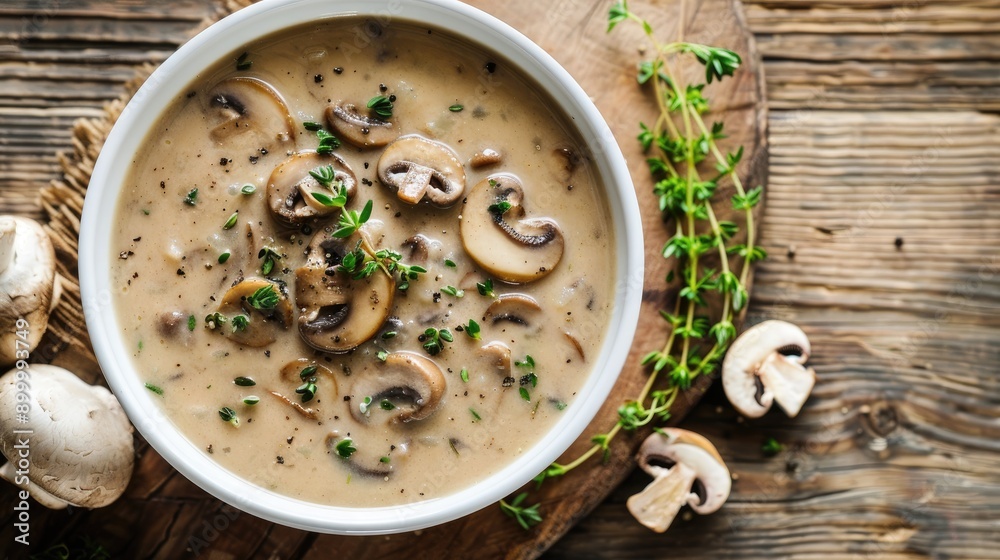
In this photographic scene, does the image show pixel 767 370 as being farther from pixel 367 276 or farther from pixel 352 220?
pixel 352 220

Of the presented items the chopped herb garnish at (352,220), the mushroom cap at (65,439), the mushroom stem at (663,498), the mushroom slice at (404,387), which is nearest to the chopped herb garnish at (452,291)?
the mushroom slice at (404,387)

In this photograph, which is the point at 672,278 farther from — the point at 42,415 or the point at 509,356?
the point at 42,415

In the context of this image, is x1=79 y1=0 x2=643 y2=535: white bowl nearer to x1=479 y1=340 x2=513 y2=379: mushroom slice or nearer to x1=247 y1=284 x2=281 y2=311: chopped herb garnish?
x1=479 y1=340 x2=513 y2=379: mushroom slice

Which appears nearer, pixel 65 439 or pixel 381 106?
pixel 381 106

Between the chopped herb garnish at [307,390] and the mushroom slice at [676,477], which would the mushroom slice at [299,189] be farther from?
the mushroom slice at [676,477]

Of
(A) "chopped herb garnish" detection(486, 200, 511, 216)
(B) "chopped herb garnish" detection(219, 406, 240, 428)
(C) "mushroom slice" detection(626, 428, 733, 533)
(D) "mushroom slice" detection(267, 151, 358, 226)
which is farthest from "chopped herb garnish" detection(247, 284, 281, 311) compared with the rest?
(C) "mushroom slice" detection(626, 428, 733, 533)

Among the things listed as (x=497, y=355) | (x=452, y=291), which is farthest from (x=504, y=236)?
(x=497, y=355)
